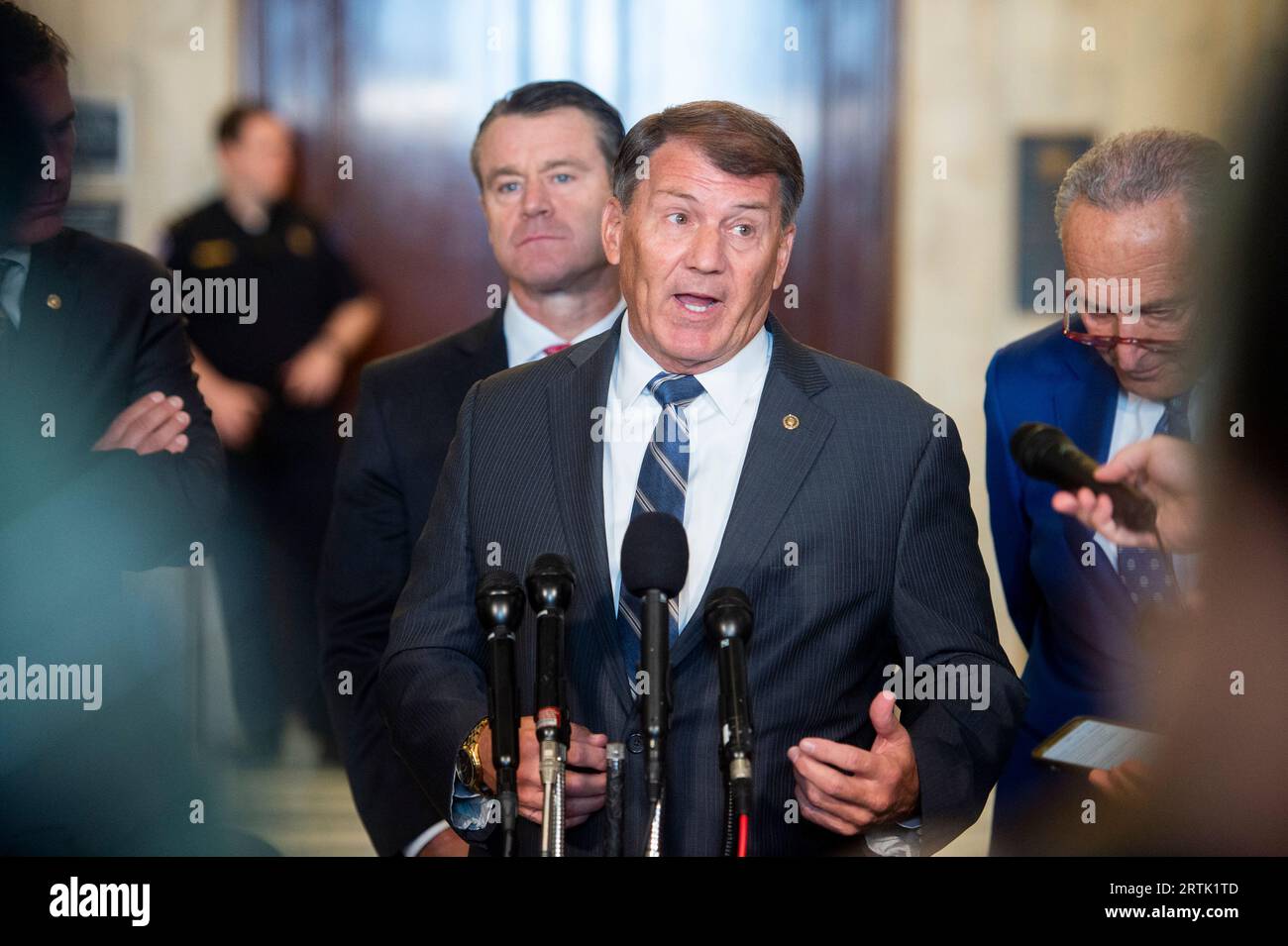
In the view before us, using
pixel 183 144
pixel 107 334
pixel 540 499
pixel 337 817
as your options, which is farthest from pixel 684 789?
pixel 183 144

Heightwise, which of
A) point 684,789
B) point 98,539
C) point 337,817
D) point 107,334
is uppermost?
point 107,334

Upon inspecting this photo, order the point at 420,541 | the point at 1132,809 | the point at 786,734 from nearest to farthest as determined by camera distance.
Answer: the point at 786,734 → the point at 420,541 → the point at 1132,809

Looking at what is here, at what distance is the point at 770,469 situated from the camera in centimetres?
248

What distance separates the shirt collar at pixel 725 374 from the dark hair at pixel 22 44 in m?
1.40

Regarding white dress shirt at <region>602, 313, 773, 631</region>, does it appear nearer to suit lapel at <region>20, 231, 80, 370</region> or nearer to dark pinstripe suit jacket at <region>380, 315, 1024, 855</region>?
dark pinstripe suit jacket at <region>380, 315, 1024, 855</region>

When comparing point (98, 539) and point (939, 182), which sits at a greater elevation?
point (939, 182)

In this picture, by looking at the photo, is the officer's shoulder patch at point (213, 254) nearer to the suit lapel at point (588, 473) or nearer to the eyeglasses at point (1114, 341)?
the suit lapel at point (588, 473)

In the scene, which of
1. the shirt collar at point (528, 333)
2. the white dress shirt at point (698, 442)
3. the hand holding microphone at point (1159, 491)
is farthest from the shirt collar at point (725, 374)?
the hand holding microphone at point (1159, 491)

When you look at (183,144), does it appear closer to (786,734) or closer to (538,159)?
(538,159)

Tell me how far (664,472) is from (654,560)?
63 cm

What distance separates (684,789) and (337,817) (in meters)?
0.94

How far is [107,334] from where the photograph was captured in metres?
2.99

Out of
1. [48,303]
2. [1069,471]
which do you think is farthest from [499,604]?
[48,303]

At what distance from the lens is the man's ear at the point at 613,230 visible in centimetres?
266
